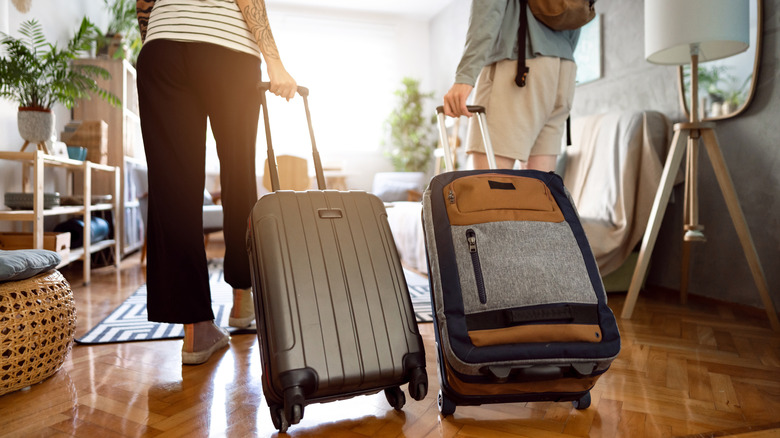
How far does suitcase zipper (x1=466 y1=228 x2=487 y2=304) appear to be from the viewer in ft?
3.36

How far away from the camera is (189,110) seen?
1.39 meters

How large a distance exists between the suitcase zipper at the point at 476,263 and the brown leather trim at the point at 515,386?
15 centimetres

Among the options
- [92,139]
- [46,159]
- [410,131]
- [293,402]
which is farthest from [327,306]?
[410,131]

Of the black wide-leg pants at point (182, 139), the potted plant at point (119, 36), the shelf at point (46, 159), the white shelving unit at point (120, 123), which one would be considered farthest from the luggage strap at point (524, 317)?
the potted plant at point (119, 36)

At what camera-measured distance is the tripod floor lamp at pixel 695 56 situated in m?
1.86

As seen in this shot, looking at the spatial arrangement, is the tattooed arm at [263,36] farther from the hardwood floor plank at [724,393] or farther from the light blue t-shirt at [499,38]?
the hardwood floor plank at [724,393]

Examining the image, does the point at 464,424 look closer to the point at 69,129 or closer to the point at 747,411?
the point at 747,411

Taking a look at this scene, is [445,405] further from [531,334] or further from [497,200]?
[497,200]

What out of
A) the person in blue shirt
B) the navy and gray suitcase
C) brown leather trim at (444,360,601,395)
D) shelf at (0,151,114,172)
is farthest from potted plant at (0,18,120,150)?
brown leather trim at (444,360,601,395)

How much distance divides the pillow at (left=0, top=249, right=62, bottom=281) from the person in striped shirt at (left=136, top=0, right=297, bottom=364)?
0.90 feet

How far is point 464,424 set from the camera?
1.09 metres

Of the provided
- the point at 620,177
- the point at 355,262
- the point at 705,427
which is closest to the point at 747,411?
the point at 705,427

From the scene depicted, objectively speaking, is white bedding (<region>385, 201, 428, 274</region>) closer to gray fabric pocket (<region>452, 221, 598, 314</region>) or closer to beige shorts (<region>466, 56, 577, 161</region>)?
beige shorts (<region>466, 56, 577, 161</region>)

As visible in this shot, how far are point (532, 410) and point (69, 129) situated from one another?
11.4 ft
